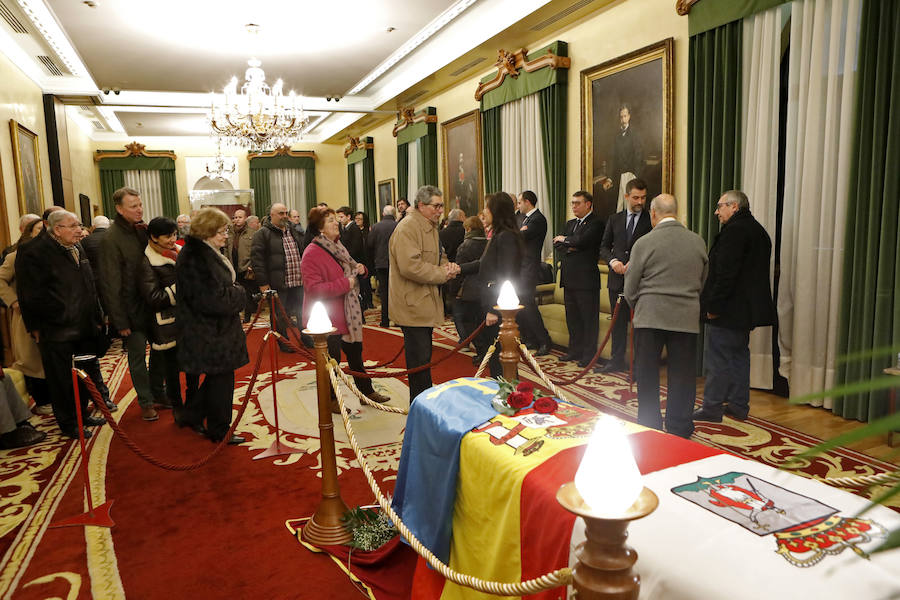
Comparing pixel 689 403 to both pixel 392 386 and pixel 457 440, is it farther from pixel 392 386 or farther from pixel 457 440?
pixel 392 386

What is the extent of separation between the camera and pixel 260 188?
55.6ft

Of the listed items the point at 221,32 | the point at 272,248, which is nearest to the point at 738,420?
the point at 272,248

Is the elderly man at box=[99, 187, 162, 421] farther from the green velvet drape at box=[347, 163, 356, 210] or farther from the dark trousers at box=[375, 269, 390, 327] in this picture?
the green velvet drape at box=[347, 163, 356, 210]

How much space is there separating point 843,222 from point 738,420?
1.68 metres

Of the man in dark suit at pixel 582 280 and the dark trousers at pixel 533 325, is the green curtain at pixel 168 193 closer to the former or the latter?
the dark trousers at pixel 533 325

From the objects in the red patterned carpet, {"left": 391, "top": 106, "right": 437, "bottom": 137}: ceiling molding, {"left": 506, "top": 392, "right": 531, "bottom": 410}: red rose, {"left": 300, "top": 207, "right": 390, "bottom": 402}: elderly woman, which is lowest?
the red patterned carpet

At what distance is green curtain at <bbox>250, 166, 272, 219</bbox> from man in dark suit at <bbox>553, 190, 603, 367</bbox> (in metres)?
12.3

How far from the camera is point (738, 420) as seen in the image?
4594mm

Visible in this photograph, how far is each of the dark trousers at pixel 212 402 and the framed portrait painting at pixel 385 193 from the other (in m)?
9.39

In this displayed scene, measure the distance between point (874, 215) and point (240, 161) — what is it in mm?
15806

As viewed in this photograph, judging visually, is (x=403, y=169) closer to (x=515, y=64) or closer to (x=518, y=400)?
(x=515, y=64)

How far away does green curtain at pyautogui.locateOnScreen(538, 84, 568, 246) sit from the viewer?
760cm

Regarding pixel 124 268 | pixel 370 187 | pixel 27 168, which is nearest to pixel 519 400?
pixel 124 268

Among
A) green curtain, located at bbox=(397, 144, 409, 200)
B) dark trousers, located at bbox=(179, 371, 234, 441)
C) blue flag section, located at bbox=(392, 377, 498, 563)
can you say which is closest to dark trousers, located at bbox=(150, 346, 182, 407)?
dark trousers, located at bbox=(179, 371, 234, 441)
